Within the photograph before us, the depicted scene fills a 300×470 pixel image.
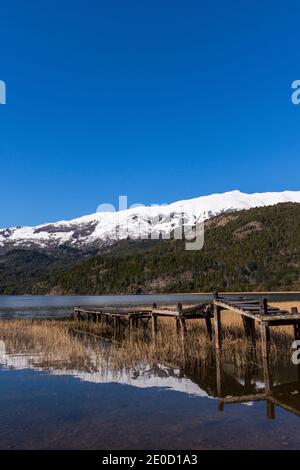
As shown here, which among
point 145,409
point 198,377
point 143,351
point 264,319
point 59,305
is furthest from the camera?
point 59,305

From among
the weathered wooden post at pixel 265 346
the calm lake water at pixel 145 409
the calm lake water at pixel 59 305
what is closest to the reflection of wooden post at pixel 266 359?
the weathered wooden post at pixel 265 346

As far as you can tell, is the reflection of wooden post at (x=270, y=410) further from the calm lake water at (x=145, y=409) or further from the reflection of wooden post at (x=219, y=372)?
the reflection of wooden post at (x=219, y=372)

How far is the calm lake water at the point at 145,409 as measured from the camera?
1320 cm

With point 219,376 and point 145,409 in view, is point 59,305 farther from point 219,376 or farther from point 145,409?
point 145,409

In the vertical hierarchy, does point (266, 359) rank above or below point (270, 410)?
above

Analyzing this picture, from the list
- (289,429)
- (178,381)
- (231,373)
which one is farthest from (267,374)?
(289,429)

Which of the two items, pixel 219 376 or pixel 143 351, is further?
pixel 143 351

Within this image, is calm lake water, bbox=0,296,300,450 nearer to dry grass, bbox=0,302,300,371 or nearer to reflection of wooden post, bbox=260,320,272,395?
reflection of wooden post, bbox=260,320,272,395

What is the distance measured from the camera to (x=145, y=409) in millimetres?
16812

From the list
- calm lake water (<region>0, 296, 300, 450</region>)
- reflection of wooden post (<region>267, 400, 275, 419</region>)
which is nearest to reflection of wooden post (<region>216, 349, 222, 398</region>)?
calm lake water (<region>0, 296, 300, 450</region>)

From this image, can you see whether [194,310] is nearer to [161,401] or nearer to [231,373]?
[231,373]

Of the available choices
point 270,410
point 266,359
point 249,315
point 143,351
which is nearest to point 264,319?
point 249,315

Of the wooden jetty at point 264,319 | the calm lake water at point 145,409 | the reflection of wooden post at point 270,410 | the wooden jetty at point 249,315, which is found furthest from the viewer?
the wooden jetty at point 249,315

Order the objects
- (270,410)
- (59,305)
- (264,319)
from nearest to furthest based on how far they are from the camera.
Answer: (270,410) < (264,319) < (59,305)
